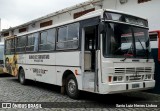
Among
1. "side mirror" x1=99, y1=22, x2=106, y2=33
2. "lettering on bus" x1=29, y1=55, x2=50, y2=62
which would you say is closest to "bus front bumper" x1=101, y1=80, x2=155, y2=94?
"side mirror" x1=99, y1=22, x2=106, y2=33

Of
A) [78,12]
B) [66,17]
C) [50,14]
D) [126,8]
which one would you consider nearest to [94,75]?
[126,8]

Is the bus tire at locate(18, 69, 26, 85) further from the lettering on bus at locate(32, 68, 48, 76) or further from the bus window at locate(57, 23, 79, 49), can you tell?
the bus window at locate(57, 23, 79, 49)

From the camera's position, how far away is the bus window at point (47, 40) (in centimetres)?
1227

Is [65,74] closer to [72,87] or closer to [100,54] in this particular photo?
[72,87]

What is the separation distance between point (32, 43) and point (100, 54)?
6.17 metres

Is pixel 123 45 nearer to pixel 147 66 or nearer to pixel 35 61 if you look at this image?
pixel 147 66

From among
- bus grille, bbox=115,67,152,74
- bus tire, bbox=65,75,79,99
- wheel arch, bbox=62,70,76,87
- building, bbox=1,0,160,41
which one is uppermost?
building, bbox=1,0,160,41

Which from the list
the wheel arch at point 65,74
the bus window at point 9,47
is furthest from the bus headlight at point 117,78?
the bus window at point 9,47

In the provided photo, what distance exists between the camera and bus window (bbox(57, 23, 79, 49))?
34.9 ft

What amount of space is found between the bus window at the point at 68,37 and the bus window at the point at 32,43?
2.57 metres

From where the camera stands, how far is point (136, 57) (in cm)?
980

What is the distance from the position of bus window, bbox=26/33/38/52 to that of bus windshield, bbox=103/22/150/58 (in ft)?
18.2

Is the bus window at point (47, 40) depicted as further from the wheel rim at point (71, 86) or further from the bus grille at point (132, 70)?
the bus grille at point (132, 70)

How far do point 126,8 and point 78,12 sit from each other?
4.57m
